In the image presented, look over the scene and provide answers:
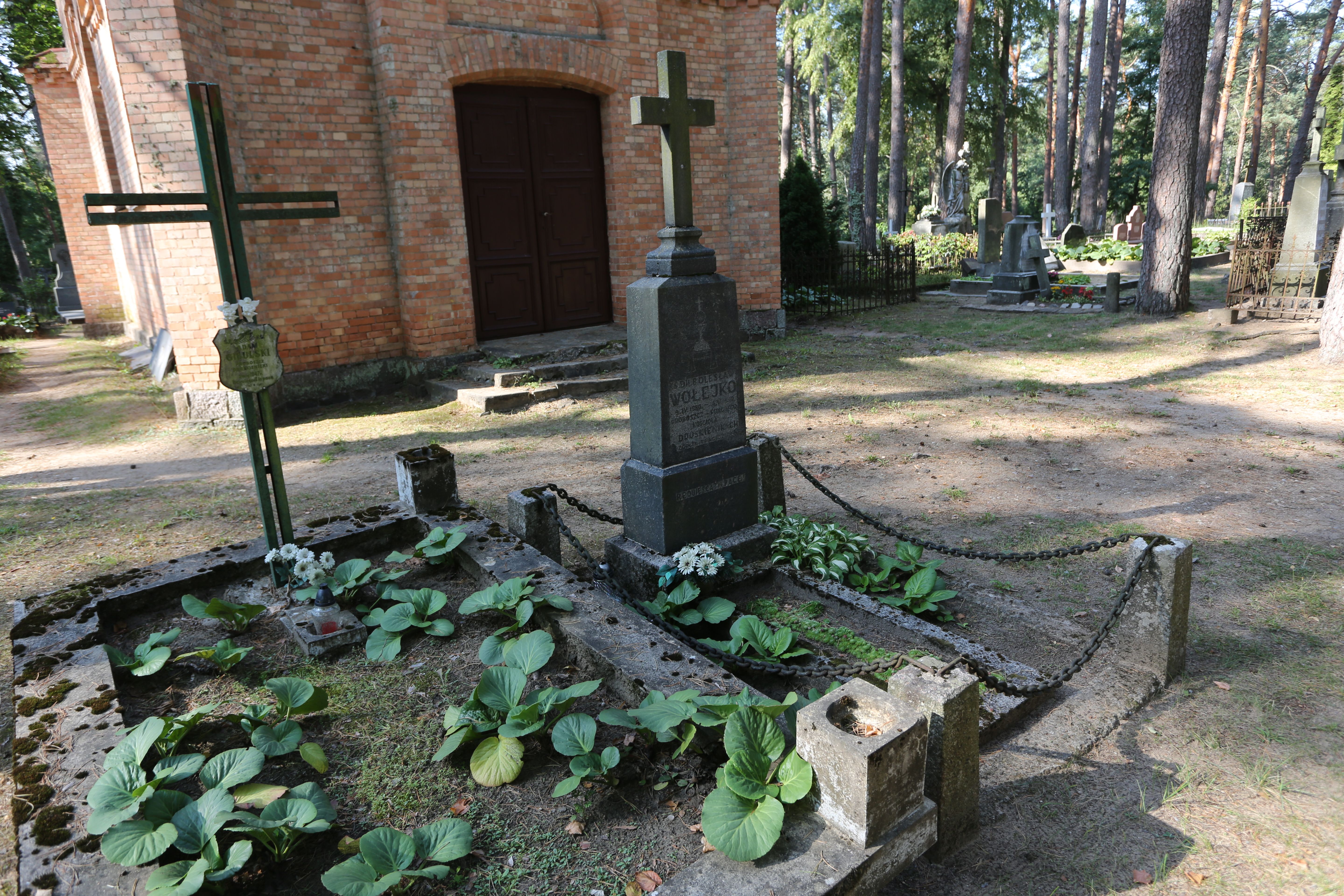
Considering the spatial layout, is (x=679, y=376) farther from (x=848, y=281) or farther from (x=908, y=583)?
(x=848, y=281)

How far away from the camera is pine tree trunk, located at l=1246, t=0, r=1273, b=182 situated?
2881 centimetres

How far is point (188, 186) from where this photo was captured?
7.73 m

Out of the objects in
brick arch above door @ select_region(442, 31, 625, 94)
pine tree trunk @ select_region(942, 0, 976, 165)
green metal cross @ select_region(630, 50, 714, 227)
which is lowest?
green metal cross @ select_region(630, 50, 714, 227)

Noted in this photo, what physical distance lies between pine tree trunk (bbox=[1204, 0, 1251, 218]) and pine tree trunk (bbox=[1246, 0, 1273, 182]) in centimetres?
58

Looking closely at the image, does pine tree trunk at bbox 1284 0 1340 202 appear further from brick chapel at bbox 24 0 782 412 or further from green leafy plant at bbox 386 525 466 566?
green leafy plant at bbox 386 525 466 566

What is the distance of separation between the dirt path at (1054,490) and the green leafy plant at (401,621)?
5.62 feet

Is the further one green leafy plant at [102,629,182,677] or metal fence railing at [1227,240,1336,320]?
metal fence railing at [1227,240,1336,320]

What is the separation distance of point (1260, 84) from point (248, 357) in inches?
1643

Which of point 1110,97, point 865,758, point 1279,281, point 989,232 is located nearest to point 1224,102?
point 1110,97

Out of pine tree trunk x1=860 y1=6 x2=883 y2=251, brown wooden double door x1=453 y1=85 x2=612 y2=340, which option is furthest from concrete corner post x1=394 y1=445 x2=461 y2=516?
pine tree trunk x1=860 y1=6 x2=883 y2=251

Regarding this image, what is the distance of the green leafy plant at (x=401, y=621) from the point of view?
3479 millimetres

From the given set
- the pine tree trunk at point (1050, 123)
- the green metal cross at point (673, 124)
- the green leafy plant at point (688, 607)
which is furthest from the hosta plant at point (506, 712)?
the pine tree trunk at point (1050, 123)

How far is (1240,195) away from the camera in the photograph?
85.8 ft

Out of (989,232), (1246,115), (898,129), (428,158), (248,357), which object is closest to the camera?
(248,357)
